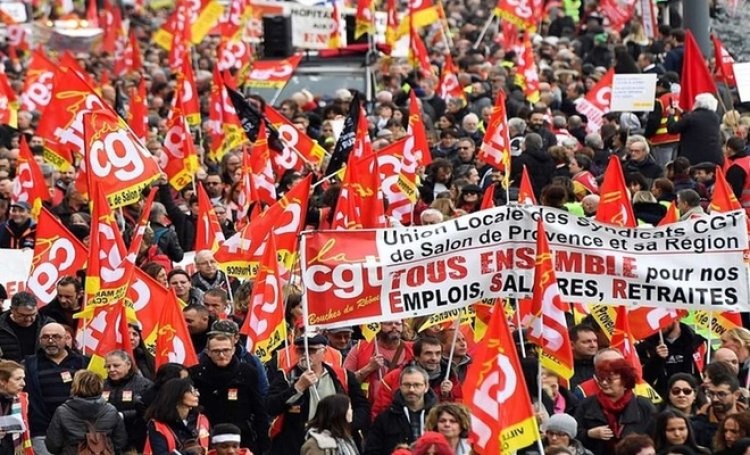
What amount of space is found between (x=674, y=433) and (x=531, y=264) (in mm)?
1701

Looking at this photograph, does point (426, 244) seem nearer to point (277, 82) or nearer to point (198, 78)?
point (277, 82)

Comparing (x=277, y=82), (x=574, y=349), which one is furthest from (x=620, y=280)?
(x=277, y=82)

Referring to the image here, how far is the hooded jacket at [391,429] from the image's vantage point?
44.0 feet

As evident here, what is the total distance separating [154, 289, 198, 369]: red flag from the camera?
14.8 m

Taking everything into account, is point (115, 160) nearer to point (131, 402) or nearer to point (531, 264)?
point (131, 402)

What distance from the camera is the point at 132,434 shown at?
14.1 m

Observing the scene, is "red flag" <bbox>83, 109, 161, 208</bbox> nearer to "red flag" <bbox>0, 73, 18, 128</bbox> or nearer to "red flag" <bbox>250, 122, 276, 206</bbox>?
"red flag" <bbox>250, 122, 276, 206</bbox>

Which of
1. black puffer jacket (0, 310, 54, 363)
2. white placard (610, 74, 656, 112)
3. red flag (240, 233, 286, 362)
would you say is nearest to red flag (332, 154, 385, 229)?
red flag (240, 233, 286, 362)

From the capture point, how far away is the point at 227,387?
1416cm

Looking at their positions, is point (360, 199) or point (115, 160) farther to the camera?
point (360, 199)

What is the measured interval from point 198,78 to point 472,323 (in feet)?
58.1

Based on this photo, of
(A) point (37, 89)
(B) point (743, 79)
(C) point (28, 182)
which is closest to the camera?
(C) point (28, 182)

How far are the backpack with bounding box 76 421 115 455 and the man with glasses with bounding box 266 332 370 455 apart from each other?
0.97 metres

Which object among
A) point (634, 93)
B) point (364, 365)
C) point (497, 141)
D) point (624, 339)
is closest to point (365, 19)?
point (634, 93)
